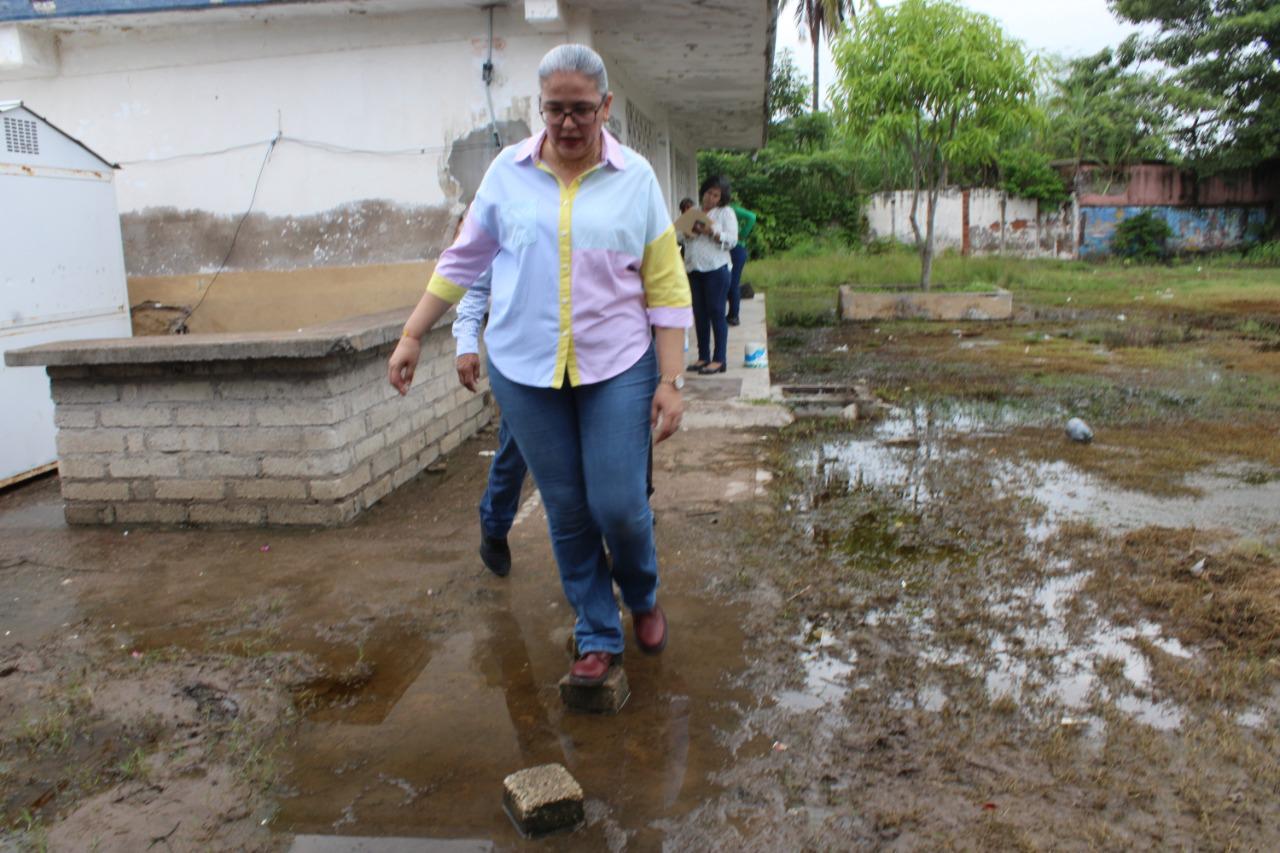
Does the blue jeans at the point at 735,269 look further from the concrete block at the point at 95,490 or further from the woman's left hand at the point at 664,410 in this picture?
the woman's left hand at the point at 664,410

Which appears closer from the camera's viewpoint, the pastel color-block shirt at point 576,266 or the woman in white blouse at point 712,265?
the pastel color-block shirt at point 576,266

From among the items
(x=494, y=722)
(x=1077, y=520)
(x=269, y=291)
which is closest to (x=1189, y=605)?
(x=1077, y=520)

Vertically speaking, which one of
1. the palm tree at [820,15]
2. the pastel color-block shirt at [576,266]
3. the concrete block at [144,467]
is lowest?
the concrete block at [144,467]

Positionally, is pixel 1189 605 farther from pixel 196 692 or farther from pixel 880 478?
pixel 196 692

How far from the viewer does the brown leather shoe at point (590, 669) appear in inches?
116

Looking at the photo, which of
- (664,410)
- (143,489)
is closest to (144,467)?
(143,489)

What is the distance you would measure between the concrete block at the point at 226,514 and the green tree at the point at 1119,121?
921 inches

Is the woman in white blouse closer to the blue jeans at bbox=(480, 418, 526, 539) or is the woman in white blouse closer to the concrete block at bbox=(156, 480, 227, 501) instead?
the concrete block at bbox=(156, 480, 227, 501)

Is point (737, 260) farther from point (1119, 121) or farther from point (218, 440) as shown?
point (1119, 121)

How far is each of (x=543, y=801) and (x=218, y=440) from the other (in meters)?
3.29

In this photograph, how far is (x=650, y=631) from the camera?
3283mm

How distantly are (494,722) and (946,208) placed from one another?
23.6 meters

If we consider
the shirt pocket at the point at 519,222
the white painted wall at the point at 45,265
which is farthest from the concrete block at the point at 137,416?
the shirt pocket at the point at 519,222

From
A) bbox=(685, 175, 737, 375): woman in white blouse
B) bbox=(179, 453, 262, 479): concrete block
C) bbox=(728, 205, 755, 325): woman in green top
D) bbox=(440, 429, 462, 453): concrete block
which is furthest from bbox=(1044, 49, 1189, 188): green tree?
bbox=(179, 453, 262, 479): concrete block
